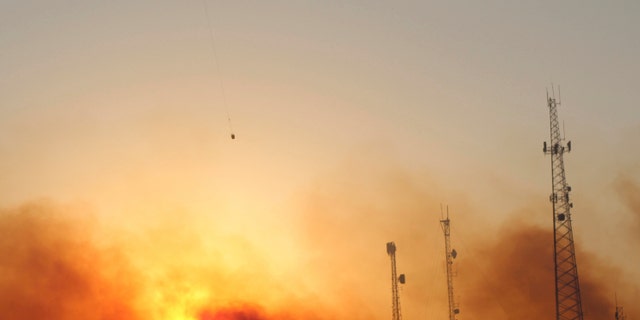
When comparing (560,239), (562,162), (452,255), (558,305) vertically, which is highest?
(452,255)

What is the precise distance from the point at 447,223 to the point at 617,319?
144 ft

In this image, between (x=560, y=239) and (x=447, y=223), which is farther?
(x=447, y=223)

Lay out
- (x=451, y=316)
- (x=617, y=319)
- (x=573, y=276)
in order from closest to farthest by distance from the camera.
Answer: (x=573, y=276), (x=617, y=319), (x=451, y=316)

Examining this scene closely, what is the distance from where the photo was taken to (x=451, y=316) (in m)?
190

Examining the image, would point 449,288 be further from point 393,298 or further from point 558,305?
point 558,305

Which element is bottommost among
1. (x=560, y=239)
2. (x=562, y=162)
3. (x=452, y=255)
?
(x=560, y=239)

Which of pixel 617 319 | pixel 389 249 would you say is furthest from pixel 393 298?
pixel 617 319

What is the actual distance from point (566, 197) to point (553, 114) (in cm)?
1368

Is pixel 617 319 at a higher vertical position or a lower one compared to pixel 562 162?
lower

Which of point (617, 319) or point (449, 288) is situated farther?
point (449, 288)

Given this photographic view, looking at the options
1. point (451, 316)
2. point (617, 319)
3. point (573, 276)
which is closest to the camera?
point (573, 276)

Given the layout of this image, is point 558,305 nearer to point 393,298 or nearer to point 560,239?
point 560,239

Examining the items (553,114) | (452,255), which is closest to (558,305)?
(553,114)

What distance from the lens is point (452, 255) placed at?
190 metres
